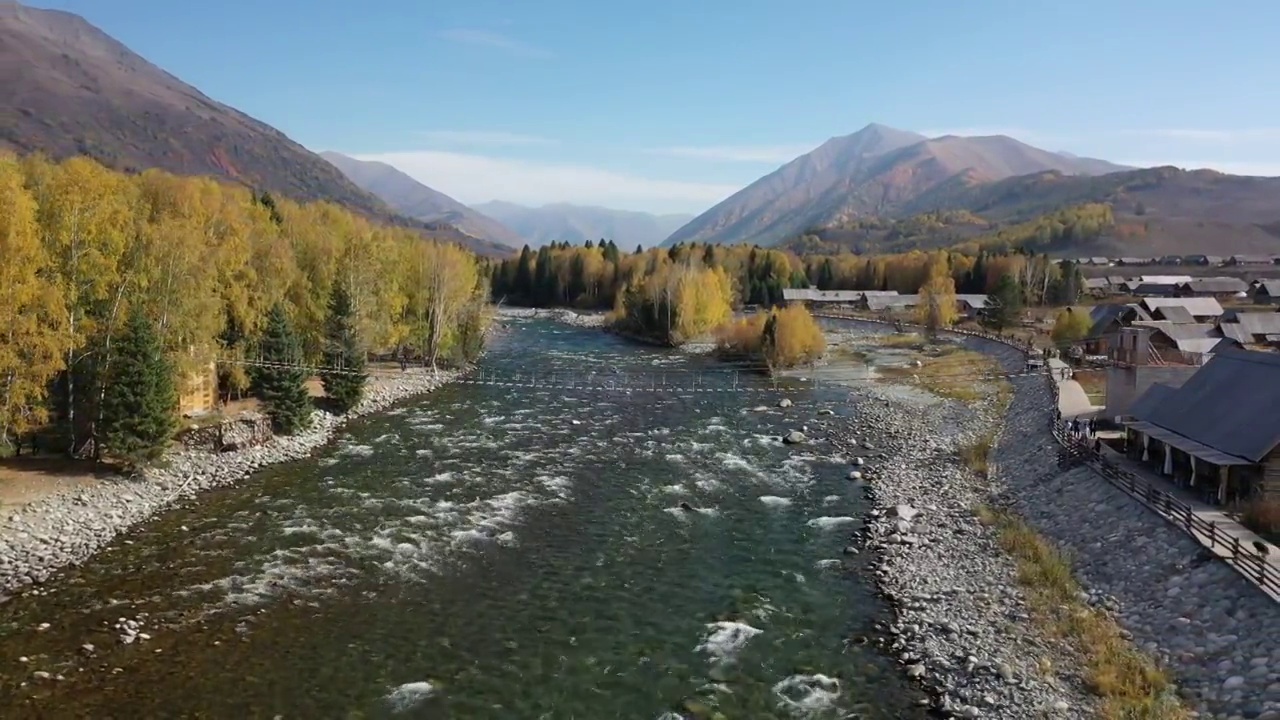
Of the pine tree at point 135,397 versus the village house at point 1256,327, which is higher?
the village house at point 1256,327

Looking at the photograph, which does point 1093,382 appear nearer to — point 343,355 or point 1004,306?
point 1004,306

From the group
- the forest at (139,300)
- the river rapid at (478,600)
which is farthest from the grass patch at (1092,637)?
the forest at (139,300)

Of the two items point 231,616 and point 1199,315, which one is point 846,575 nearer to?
point 231,616

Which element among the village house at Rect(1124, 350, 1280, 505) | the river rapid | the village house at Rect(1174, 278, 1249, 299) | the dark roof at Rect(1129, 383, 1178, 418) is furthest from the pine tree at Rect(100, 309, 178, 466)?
the village house at Rect(1174, 278, 1249, 299)

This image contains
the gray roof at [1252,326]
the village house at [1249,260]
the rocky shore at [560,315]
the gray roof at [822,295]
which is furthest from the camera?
the village house at [1249,260]

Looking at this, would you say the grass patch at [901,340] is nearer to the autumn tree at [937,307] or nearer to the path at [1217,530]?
the autumn tree at [937,307]

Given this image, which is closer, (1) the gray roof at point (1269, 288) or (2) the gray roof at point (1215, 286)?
(1) the gray roof at point (1269, 288)

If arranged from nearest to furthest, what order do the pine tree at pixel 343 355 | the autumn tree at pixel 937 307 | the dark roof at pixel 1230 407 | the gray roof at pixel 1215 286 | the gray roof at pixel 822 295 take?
the dark roof at pixel 1230 407 → the pine tree at pixel 343 355 → the autumn tree at pixel 937 307 → the gray roof at pixel 1215 286 → the gray roof at pixel 822 295
